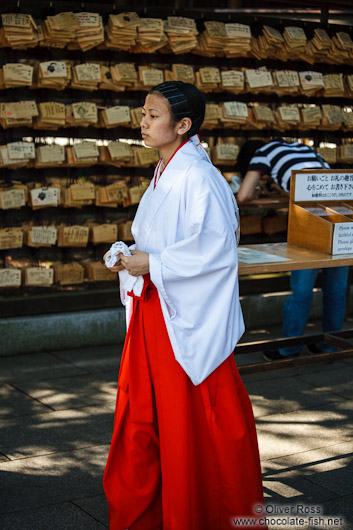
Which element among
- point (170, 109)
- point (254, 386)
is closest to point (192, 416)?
point (170, 109)

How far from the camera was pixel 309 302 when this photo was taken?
5.61 metres

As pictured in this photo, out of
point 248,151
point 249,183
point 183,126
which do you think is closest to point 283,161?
point 249,183

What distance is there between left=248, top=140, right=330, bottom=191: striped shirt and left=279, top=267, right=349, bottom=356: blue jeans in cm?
81

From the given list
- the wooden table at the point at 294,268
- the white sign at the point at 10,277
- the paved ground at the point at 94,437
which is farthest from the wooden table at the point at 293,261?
the white sign at the point at 10,277

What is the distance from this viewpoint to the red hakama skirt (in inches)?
114

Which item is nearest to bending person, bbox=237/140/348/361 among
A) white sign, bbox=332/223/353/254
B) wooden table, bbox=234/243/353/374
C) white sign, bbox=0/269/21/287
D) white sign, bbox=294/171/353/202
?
white sign, bbox=294/171/353/202

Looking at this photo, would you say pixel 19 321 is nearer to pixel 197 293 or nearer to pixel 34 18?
pixel 34 18

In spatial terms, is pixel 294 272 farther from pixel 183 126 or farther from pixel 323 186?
pixel 183 126

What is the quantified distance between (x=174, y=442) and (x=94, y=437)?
4.73 feet

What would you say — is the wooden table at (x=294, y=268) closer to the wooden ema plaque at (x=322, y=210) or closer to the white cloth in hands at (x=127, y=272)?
the wooden ema plaque at (x=322, y=210)

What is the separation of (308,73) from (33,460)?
4400 millimetres

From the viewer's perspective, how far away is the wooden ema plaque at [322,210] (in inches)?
166

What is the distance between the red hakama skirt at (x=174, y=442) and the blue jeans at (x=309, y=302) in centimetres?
262

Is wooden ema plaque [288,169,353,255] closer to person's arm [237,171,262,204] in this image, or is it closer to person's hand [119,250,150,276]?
person's arm [237,171,262,204]
